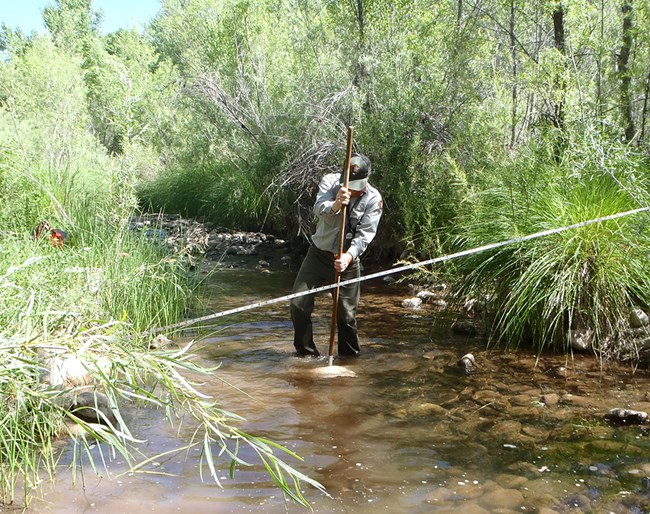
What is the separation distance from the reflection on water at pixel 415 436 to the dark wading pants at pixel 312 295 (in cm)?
28

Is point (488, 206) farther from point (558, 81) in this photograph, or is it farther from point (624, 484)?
point (624, 484)

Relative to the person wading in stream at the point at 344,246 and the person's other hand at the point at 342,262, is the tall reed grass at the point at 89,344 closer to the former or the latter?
the person wading in stream at the point at 344,246

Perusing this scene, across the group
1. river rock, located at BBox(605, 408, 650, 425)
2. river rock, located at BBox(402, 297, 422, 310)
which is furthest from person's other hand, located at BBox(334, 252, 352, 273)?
river rock, located at BBox(402, 297, 422, 310)

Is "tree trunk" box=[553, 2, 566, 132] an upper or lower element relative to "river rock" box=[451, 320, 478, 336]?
upper

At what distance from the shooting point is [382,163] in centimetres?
1041

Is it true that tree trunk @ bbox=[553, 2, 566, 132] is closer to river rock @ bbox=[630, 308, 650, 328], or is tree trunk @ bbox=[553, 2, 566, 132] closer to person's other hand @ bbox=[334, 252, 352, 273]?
river rock @ bbox=[630, 308, 650, 328]

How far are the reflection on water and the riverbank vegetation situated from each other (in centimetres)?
36

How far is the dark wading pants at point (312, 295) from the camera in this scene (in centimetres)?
616

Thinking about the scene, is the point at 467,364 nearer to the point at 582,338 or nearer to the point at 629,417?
the point at 582,338

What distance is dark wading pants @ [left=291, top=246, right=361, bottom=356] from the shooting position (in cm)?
616

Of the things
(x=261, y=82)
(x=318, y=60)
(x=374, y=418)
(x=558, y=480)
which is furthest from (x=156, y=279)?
(x=261, y=82)

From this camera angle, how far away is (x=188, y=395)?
2523mm

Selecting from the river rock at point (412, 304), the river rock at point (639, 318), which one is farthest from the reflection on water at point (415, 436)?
the river rock at point (412, 304)

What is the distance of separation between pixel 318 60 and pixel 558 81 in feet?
16.7
